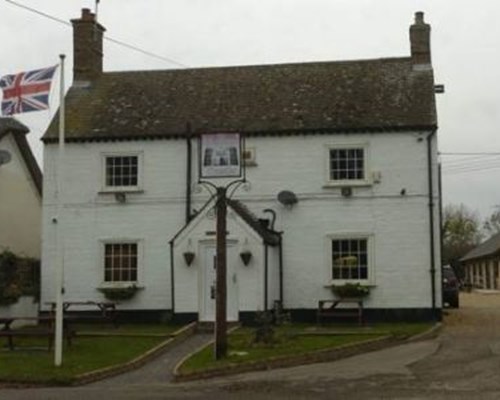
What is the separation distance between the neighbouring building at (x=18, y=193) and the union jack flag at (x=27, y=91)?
41.5ft

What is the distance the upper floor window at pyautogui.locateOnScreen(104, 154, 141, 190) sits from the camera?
28734 mm

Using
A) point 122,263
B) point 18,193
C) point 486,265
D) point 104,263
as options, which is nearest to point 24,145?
point 18,193

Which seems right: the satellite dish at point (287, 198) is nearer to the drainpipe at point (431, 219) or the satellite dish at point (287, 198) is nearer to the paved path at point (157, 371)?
the drainpipe at point (431, 219)

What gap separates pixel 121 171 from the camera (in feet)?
94.8

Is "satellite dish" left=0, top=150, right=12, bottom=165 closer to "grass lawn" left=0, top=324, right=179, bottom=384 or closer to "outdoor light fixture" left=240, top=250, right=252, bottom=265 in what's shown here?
"grass lawn" left=0, top=324, right=179, bottom=384

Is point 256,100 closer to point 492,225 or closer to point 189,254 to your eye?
point 189,254

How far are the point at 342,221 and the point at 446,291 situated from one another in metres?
12.7

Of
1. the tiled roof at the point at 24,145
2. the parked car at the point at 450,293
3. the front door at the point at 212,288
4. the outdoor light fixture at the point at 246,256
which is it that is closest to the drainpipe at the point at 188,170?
the front door at the point at 212,288

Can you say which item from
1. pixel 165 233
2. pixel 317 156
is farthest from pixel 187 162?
pixel 317 156

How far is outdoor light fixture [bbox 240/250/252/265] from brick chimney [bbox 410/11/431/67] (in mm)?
9085

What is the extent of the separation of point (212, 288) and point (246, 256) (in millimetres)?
1557

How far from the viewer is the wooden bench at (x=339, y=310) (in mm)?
Answer: 26375

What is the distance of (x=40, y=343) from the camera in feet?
75.5

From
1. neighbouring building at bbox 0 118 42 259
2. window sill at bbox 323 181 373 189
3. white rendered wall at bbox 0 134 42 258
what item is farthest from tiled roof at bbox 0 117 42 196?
window sill at bbox 323 181 373 189
